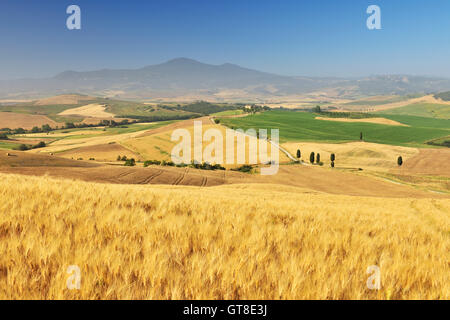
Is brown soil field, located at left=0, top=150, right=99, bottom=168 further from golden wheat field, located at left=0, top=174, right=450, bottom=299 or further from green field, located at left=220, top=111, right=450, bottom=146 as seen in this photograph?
green field, located at left=220, top=111, right=450, bottom=146

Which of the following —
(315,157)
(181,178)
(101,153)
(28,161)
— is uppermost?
(28,161)

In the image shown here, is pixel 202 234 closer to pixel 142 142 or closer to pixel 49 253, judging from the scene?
pixel 49 253

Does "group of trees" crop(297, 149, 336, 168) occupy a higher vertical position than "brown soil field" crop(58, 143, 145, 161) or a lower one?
lower

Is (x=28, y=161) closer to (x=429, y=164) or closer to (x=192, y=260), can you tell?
(x=192, y=260)

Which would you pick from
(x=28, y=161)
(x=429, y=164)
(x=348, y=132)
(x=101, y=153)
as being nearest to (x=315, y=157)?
(x=429, y=164)

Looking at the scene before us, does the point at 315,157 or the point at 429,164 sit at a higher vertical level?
the point at 315,157

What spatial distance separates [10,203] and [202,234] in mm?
3997

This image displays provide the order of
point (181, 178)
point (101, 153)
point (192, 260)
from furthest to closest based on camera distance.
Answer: point (101, 153), point (181, 178), point (192, 260)

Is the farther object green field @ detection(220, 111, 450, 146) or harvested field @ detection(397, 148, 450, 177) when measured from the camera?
green field @ detection(220, 111, 450, 146)

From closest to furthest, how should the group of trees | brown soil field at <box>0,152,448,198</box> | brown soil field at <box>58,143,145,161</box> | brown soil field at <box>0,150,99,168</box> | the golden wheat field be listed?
1. the golden wheat field
2. brown soil field at <box>0,152,448,198</box>
3. brown soil field at <box>0,150,99,168</box>
4. brown soil field at <box>58,143,145,161</box>
5. the group of trees

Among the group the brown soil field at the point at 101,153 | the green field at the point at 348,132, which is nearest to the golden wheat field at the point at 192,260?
the brown soil field at the point at 101,153

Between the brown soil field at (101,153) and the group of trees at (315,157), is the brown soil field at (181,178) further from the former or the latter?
the brown soil field at (101,153)

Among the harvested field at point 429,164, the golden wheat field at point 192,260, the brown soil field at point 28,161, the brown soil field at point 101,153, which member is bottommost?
the harvested field at point 429,164

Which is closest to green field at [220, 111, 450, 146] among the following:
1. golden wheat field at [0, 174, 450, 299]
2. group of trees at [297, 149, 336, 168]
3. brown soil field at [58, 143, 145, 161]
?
group of trees at [297, 149, 336, 168]
